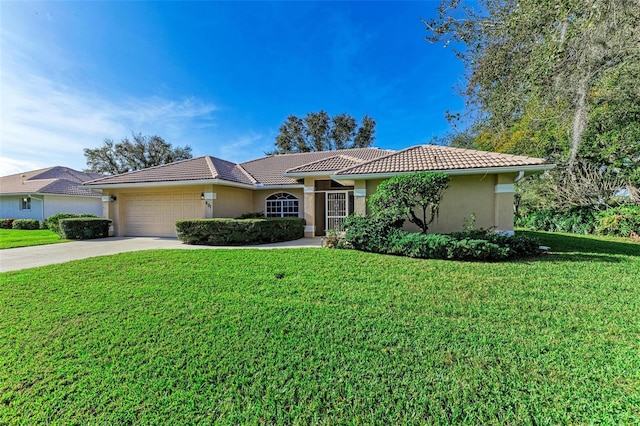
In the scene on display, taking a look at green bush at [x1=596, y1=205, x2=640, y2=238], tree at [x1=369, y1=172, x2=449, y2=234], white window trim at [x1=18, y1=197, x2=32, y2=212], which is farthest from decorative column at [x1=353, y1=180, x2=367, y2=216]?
white window trim at [x1=18, y1=197, x2=32, y2=212]

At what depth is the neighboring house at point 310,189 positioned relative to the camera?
1014 cm

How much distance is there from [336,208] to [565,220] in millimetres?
18120

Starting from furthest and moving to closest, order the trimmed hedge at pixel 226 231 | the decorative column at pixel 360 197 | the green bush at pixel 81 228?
the green bush at pixel 81 228 < the trimmed hedge at pixel 226 231 < the decorative column at pixel 360 197

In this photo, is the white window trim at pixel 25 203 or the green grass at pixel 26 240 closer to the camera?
the green grass at pixel 26 240

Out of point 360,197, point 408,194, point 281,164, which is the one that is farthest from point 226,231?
point 281,164

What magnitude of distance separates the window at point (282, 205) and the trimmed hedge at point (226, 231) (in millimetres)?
4533

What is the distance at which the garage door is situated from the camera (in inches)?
602

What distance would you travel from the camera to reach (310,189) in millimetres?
14453

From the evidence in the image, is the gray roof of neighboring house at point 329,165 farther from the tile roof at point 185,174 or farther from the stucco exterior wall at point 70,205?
the stucco exterior wall at point 70,205

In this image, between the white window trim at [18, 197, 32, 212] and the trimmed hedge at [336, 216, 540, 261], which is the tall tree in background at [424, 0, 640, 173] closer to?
the trimmed hedge at [336, 216, 540, 261]

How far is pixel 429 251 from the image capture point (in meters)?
7.96

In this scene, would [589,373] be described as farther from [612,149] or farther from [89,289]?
[612,149]

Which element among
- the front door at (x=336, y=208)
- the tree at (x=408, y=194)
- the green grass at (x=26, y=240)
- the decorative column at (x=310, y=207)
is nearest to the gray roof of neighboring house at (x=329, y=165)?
the decorative column at (x=310, y=207)

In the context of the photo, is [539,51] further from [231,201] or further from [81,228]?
[81,228]
